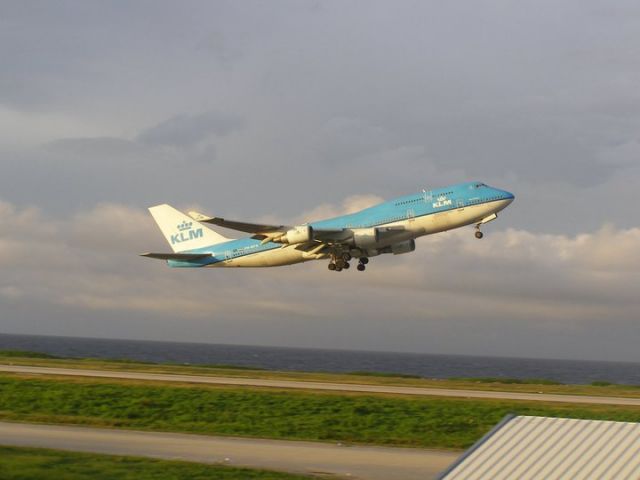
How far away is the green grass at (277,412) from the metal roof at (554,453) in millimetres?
16777

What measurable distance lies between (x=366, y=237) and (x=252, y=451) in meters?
26.8

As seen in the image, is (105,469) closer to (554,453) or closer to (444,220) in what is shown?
(554,453)

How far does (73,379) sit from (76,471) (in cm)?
2304

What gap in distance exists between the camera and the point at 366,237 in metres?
51.3

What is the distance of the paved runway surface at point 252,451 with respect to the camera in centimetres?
2320

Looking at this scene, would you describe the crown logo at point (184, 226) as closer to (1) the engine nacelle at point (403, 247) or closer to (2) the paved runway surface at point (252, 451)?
(1) the engine nacelle at point (403, 247)

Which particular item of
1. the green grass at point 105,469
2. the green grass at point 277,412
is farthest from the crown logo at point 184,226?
the green grass at point 105,469

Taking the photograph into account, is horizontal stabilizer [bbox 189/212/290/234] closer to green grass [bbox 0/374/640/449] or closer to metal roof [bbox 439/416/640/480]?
green grass [bbox 0/374/640/449]

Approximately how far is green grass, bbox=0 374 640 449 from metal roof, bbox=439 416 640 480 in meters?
16.8

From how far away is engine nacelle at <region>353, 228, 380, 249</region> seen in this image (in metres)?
51.2

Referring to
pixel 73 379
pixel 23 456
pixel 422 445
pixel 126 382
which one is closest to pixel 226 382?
pixel 126 382

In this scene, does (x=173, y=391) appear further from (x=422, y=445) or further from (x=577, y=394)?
(x=577, y=394)

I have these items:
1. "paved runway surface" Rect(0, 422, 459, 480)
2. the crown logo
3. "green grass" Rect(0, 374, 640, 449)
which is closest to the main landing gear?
the crown logo

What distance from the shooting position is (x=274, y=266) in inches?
2293
